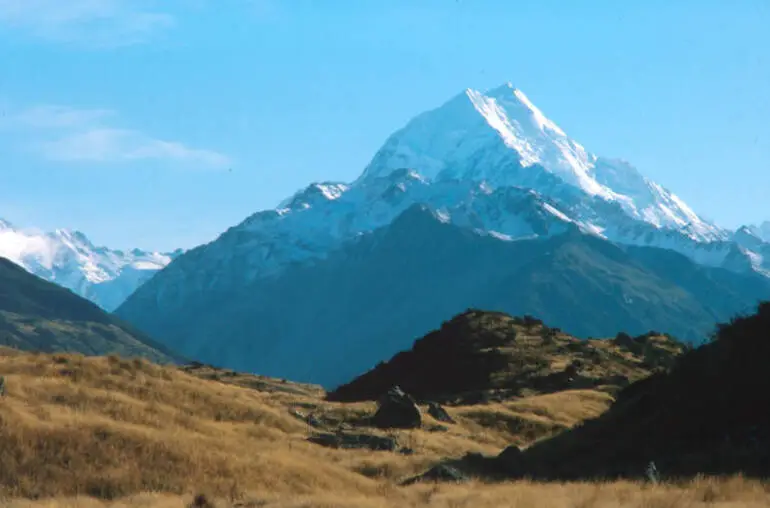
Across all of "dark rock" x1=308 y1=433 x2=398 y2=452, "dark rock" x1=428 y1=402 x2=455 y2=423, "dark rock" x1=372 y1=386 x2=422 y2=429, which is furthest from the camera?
"dark rock" x1=428 y1=402 x2=455 y2=423

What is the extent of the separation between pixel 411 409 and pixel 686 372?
16087 millimetres

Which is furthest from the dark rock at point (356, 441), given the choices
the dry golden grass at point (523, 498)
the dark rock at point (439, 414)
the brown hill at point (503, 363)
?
the brown hill at point (503, 363)

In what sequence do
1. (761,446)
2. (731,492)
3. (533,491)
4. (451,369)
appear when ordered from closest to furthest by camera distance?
(731,492)
(533,491)
(761,446)
(451,369)

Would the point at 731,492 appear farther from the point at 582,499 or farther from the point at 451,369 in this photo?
the point at 451,369

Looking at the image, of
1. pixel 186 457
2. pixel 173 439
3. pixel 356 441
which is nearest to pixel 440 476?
pixel 186 457

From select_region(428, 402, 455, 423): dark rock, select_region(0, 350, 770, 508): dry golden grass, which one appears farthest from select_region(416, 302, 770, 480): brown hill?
select_region(428, 402, 455, 423): dark rock

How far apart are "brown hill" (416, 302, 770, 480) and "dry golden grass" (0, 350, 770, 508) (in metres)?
3.64

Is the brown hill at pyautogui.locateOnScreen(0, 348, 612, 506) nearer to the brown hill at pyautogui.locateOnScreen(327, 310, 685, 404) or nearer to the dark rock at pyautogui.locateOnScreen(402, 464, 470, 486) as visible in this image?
the dark rock at pyautogui.locateOnScreen(402, 464, 470, 486)

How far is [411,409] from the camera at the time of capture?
47.9 metres

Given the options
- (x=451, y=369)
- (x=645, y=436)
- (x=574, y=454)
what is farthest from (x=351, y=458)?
(x=451, y=369)

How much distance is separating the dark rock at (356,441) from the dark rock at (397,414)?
17.0 ft

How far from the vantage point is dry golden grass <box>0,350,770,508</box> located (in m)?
23.8

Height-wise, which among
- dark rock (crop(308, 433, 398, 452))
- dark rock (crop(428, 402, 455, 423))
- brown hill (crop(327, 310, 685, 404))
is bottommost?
dark rock (crop(308, 433, 398, 452))

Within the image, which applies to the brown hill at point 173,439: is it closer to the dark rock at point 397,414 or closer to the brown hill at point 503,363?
the dark rock at point 397,414
